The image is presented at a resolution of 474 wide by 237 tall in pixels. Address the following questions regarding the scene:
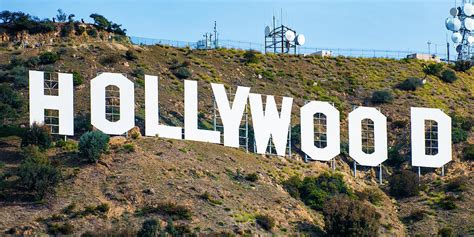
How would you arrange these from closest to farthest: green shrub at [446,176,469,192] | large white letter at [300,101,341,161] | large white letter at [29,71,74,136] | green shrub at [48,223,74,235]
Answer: green shrub at [48,223,74,235], large white letter at [29,71,74,136], green shrub at [446,176,469,192], large white letter at [300,101,341,161]

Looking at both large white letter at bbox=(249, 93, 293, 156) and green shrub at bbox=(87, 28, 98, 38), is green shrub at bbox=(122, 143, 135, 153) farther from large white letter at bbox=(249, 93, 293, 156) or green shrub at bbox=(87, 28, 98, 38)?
green shrub at bbox=(87, 28, 98, 38)

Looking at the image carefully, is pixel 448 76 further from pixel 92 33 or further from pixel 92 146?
pixel 92 146

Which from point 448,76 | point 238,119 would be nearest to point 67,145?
point 238,119

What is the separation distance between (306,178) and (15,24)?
30219 millimetres

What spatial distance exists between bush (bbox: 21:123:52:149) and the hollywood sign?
728mm

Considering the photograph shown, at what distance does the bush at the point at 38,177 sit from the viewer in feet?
175

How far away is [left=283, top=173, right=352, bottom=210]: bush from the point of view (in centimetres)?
6206

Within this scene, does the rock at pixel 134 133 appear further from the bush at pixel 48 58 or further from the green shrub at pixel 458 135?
the green shrub at pixel 458 135

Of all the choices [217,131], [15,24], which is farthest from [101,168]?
[15,24]

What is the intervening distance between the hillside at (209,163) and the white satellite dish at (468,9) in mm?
8101

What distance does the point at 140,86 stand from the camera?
7194cm

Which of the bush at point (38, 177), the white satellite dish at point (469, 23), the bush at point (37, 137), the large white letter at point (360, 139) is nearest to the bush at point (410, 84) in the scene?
the white satellite dish at point (469, 23)

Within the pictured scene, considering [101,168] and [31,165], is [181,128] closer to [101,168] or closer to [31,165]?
[101,168]

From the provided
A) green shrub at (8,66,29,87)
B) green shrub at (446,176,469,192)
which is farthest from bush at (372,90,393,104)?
green shrub at (8,66,29,87)
